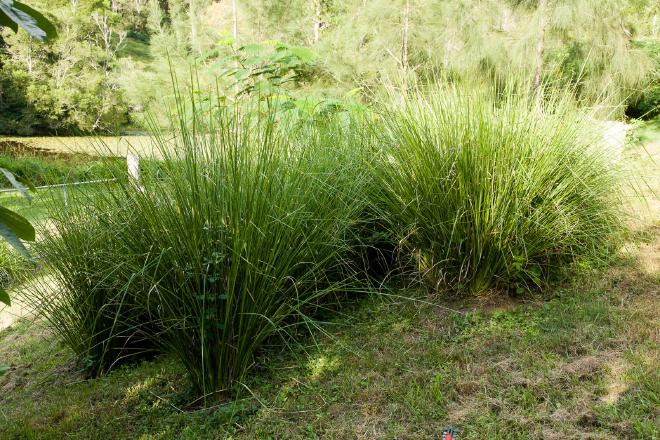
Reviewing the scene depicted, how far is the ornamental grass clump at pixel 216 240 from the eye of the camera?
2.27 meters

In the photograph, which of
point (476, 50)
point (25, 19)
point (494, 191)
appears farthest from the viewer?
point (476, 50)

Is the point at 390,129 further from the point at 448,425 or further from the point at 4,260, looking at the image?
the point at 4,260

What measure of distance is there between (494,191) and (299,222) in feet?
3.50

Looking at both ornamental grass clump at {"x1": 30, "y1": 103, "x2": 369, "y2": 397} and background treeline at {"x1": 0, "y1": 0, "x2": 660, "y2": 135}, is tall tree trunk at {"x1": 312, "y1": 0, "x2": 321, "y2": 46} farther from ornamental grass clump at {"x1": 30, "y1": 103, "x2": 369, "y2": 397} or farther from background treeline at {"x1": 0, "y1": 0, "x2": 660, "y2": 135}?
ornamental grass clump at {"x1": 30, "y1": 103, "x2": 369, "y2": 397}

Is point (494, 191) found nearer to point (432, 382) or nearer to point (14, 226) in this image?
point (432, 382)

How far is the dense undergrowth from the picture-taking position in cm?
231

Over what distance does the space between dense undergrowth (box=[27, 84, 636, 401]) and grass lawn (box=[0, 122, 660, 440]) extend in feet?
0.52

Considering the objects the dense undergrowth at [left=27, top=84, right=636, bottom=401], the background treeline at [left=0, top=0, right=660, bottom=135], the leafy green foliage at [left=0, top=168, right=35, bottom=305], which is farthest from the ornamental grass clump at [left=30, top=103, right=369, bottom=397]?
the leafy green foliage at [left=0, top=168, right=35, bottom=305]

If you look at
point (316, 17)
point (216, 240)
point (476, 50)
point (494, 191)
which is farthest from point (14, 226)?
point (316, 17)

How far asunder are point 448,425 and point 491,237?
3.89 feet

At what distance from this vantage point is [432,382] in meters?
2.29

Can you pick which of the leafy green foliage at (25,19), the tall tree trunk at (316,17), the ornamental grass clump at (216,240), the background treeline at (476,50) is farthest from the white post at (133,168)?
the tall tree trunk at (316,17)

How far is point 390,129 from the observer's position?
3.29 metres

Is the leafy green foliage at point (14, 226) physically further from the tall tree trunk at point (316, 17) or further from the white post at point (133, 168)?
the tall tree trunk at point (316, 17)
